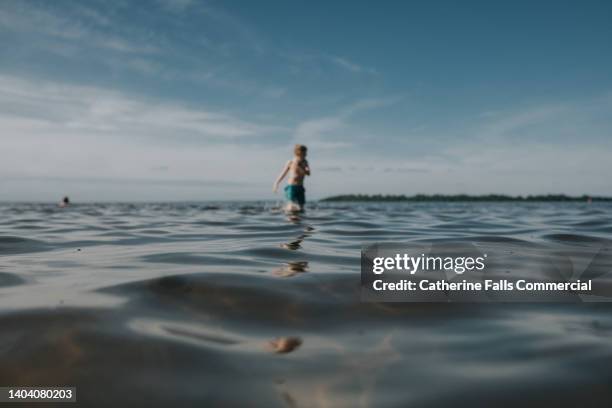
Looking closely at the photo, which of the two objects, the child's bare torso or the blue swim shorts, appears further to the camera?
the blue swim shorts

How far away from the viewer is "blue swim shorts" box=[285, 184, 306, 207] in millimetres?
13992

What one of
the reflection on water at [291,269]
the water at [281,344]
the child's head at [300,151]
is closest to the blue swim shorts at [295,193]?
the child's head at [300,151]

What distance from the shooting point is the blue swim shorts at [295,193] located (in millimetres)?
13992

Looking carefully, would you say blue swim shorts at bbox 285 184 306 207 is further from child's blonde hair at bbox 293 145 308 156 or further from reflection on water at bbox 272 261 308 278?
reflection on water at bbox 272 261 308 278

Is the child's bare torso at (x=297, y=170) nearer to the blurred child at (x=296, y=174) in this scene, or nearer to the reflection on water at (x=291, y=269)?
the blurred child at (x=296, y=174)

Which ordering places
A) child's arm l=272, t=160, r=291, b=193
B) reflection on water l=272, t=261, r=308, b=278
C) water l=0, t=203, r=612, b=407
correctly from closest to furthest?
water l=0, t=203, r=612, b=407 < reflection on water l=272, t=261, r=308, b=278 < child's arm l=272, t=160, r=291, b=193

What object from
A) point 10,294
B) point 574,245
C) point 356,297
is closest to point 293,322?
point 356,297

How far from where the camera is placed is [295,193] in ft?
46.2

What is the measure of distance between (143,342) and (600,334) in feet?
7.50

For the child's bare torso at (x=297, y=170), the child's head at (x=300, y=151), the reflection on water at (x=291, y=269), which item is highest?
the child's head at (x=300, y=151)

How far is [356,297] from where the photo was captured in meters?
2.90

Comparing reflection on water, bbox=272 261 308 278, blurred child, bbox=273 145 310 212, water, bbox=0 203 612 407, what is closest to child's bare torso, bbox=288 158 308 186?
blurred child, bbox=273 145 310 212

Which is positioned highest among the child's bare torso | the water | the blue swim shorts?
the child's bare torso

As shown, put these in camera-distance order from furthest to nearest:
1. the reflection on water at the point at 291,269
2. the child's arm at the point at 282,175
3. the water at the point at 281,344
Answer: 1. the child's arm at the point at 282,175
2. the reflection on water at the point at 291,269
3. the water at the point at 281,344
